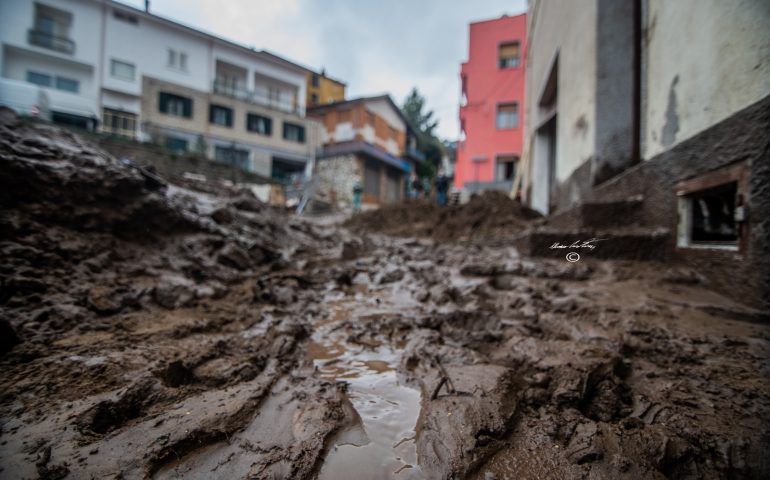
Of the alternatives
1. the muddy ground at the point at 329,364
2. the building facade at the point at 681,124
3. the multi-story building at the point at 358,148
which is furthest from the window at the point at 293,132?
the muddy ground at the point at 329,364

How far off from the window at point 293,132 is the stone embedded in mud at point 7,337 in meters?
26.8

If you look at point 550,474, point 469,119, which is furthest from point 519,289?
point 469,119

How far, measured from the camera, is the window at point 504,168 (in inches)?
757

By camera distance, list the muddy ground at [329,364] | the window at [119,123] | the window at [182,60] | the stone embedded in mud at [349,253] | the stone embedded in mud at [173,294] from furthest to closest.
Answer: the window at [182,60] < the window at [119,123] < the stone embedded in mud at [349,253] < the stone embedded in mud at [173,294] < the muddy ground at [329,364]

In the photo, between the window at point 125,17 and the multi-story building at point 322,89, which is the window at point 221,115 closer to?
the window at point 125,17

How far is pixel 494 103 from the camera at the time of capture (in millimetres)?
19016

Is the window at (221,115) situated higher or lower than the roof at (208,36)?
lower

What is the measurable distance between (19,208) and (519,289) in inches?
188

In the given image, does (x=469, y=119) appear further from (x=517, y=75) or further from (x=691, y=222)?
(x=691, y=222)

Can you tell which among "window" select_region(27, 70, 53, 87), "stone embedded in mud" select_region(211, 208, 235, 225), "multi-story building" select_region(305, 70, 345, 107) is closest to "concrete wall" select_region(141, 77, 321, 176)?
"window" select_region(27, 70, 53, 87)

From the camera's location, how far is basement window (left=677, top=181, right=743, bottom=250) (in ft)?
8.84

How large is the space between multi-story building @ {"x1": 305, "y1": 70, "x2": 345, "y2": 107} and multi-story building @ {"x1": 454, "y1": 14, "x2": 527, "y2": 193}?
63.2 feet

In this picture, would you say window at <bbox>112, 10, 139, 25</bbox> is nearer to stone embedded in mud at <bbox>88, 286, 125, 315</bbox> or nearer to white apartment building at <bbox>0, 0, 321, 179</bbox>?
white apartment building at <bbox>0, 0, 321, 179</bbox>

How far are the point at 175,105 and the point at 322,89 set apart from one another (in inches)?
646
